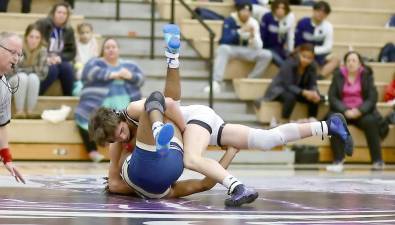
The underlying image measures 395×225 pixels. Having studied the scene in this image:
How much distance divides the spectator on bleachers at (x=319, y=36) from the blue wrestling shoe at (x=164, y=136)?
7.85 m

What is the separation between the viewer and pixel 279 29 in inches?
542

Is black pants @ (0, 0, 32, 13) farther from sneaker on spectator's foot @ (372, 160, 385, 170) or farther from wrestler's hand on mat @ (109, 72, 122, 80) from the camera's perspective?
sneaker on spectator's foot @ (372, 160, 385, 170)

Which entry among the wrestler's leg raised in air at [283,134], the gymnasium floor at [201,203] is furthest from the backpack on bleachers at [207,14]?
the wrestler's leg raised in air at [283,134]

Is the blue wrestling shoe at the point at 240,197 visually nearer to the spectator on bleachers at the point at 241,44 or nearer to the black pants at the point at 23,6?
the spectator on bleachers at the point at 241,44

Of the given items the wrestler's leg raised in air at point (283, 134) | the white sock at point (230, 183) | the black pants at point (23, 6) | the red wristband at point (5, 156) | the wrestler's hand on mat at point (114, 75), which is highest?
the black pants at point (23, 6)

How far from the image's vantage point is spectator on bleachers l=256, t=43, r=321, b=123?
12.8 m

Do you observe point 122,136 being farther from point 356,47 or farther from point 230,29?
point 356,47

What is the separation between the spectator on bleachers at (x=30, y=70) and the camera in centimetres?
1196

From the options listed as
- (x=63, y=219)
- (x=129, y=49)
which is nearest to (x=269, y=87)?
(x=129, y=49)

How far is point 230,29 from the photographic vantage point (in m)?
13.4

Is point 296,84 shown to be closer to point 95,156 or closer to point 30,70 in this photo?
point 95,156

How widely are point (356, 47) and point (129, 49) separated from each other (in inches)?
126

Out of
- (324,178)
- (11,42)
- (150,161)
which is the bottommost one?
(324,178)

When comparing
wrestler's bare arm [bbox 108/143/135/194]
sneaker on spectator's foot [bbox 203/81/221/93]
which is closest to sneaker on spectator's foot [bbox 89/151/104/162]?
sneaker on spectator's foot [bbox 203/81/221/93]
